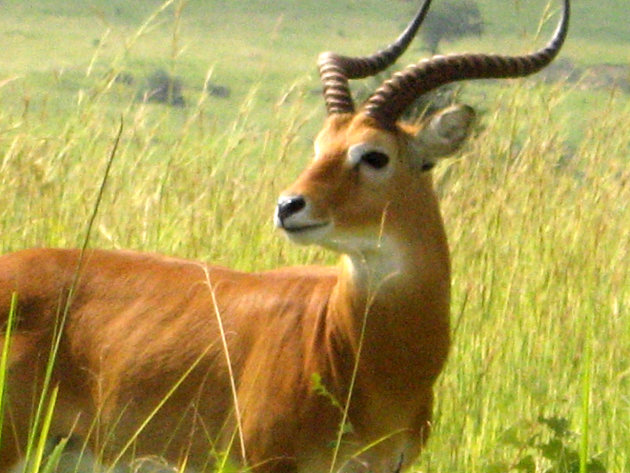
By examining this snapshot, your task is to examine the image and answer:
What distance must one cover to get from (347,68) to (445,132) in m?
0.52

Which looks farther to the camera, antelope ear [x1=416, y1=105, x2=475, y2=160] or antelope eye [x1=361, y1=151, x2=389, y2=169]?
antelope ear [x1=416, y1=105, x2=475, y2=160]

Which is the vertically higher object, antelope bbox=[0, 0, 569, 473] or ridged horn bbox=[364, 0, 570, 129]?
ridged horn bbox=[364, 0, 570, 129]

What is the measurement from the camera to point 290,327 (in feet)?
15.1

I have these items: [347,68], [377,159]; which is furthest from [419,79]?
[347,68]

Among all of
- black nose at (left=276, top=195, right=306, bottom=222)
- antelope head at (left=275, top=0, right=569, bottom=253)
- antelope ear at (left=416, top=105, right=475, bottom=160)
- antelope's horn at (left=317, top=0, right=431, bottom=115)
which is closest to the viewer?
black nose at (left=276, top=195, right=306, bottom=222)

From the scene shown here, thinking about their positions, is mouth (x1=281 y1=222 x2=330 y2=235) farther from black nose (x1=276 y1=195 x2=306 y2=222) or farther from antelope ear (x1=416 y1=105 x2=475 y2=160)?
antelope ear (x1=416 y1=105 x2=475 y2=160)

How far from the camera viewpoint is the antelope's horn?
16.4 feet

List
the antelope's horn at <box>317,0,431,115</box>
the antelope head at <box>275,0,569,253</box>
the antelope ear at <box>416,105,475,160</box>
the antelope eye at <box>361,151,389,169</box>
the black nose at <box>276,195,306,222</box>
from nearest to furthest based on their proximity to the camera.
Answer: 1. the black nose at <box>276,195,306,222</box>
2. the antelope head at <box>275,0,569,253</box>
3. the antelope eye at <box>361,151,389,169</box>
4. the antelope ear at <box>416,105,475,160</box>
5. the antelope's horn at <box>317,0,431,115</box>

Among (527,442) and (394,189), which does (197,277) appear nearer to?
(394,189)

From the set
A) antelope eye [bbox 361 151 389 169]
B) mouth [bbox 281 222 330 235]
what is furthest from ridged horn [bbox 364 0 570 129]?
mouth [bbox 281 222 330 235]

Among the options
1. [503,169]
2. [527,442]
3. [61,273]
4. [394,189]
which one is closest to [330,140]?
→ [394,189]

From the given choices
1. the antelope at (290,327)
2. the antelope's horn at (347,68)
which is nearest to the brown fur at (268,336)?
the antelope at (290,327)

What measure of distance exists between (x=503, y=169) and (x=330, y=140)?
7.14ft

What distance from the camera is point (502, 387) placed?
17.4 feet
